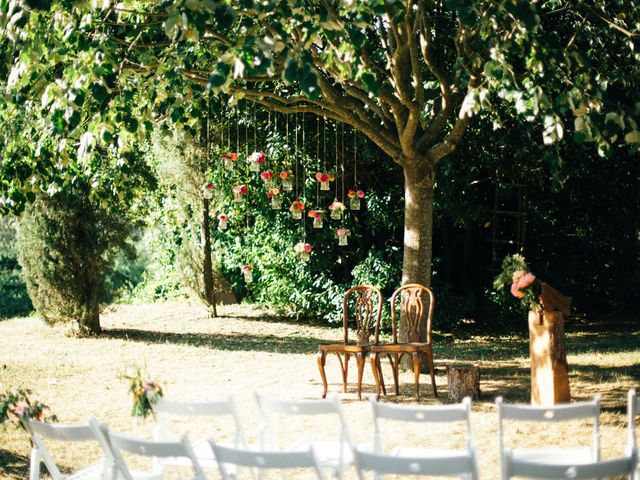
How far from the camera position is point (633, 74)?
745 centimetres

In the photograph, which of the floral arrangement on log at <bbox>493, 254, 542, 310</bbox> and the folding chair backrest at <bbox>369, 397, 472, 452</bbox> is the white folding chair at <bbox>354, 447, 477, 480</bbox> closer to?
→ the folding chair backrest at <bbox>369, 397, 472, 452</bbox>

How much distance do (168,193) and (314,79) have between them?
10704 mm

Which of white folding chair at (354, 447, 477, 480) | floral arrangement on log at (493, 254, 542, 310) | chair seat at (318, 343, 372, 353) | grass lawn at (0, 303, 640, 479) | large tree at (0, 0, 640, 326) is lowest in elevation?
grass lawn at (0, 303, 640, 479)

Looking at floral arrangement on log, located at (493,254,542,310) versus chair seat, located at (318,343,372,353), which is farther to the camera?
chair seat, located at (318,343,372,353)

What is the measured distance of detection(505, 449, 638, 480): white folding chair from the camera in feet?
10.5

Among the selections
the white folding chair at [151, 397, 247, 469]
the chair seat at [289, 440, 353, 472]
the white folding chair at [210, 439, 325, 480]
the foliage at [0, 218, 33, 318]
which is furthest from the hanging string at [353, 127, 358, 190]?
the foliage at [0, 218, 33, 318]

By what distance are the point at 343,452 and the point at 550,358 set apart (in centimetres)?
309

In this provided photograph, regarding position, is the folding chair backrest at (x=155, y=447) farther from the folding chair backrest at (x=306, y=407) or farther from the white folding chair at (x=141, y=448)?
the folding chair backrest at (x=306, y=407)

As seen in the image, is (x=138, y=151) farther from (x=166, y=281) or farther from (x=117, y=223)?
(x=166, y=281)

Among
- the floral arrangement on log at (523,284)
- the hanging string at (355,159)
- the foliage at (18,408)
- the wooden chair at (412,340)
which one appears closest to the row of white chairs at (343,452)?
the foliage at (18,408)

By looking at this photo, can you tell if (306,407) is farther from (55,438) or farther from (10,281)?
(10,281)

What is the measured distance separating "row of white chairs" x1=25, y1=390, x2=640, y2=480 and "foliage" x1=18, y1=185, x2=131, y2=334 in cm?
727

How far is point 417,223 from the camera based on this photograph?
897cm

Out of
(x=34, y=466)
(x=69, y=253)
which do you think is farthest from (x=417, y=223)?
(x=34, y=466)
